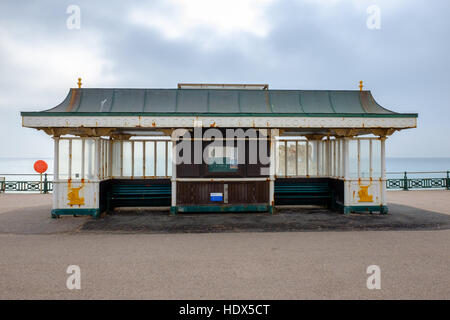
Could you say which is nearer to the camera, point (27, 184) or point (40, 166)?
point (27, 184)

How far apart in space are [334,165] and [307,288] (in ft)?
27.3

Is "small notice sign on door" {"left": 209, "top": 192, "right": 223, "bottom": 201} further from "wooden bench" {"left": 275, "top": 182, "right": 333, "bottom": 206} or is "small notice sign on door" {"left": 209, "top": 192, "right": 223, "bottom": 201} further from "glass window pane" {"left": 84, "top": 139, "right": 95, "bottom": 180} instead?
"glass window pane" {"left": 84, "top": 139, "right": 95, "bottom": 180}

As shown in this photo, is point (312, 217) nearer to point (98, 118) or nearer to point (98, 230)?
point (98, 230)

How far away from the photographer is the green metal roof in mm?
10703

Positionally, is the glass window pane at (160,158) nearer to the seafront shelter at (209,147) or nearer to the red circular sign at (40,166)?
the seafront shelter at (209,147)

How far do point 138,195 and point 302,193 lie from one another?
21.4 feet

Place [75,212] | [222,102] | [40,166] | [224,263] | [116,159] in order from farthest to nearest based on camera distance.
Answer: [40,166] < [116,159] < [222,102] < [75,212] < [224,263]

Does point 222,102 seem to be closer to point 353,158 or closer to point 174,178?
point 174,178

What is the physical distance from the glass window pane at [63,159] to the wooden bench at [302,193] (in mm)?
7718

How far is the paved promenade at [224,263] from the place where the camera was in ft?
14.3

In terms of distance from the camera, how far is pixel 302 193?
12.2 meters

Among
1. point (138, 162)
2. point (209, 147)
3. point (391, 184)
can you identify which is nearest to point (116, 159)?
point (138, 162)

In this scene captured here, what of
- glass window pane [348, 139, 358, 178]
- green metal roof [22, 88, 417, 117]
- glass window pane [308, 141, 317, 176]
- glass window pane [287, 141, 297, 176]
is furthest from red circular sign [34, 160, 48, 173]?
glass window pane [348, 139, 358, 178]

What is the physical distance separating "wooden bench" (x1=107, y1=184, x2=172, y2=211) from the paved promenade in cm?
309
